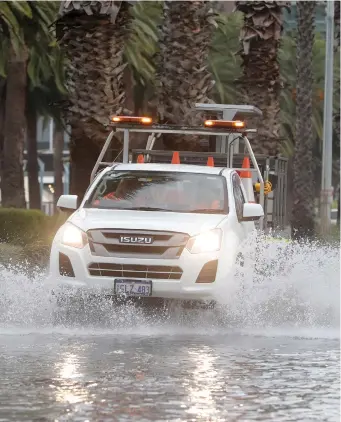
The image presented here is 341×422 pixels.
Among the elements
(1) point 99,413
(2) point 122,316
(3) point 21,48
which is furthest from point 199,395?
(3) point 21,48

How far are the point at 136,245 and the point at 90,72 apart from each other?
12.2m

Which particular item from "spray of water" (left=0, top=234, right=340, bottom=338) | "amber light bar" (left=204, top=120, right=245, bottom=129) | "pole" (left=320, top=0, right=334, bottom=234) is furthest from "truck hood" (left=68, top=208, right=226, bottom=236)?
"pole" (left=320, top=0, right=334, bottom=234)

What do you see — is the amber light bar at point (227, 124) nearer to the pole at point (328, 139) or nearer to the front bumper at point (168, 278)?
the front bumper at point (168, 278)

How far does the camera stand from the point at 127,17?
2903cm

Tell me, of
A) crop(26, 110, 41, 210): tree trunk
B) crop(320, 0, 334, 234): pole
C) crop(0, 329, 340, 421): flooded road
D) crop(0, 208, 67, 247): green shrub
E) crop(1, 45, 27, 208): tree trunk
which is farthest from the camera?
crop(26, 110, 41, 210): tree trunk

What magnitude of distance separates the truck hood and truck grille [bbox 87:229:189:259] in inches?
2.5

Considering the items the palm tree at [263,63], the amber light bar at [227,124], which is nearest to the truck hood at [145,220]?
the amber light bar at [227,124]

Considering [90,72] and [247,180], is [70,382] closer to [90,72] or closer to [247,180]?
[247,180]

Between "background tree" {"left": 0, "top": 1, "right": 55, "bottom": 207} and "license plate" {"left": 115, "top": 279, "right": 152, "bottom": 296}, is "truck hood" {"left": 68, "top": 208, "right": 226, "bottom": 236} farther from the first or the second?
"background tree" {"left": 0, "top": 1, "right": 55, "bottom": 207}

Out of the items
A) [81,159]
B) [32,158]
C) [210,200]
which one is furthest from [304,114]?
[210,200]

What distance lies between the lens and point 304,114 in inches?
2010

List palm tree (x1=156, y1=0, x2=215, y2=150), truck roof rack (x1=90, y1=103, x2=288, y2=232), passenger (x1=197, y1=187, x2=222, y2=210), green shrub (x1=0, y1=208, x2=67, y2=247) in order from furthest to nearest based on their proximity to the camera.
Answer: green shrub (x1=0, y1=208, x2=67, y2=247) → palm tree (x1=156, y1=0, x2=215, y2=150) → truck roof rack (x1=90, y1=103, x2=288, y2=232) → passenger (x1=197, y1=187, x2=222, y2=210)

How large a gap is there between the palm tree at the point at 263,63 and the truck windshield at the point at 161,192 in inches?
548

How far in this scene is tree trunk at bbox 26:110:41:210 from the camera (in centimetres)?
6008
